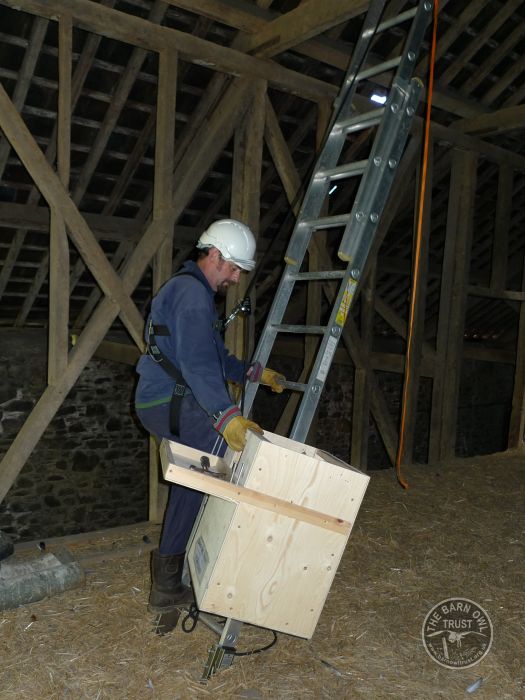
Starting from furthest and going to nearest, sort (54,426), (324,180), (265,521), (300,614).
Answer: (54,426) < (324,180) < (300,614) < (265,521)

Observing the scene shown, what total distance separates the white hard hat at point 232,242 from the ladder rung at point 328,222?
33cm

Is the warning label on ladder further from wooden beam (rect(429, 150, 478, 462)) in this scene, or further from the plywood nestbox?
wooden beam (rect(429, 150, 478, 462))

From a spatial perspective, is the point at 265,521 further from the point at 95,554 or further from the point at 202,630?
the point at 95,554

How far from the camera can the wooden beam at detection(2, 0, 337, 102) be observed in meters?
3.59

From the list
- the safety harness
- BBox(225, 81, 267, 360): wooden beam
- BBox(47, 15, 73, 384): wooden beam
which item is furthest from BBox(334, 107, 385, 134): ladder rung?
BBox(47, 15, 73, 384): wooden beam

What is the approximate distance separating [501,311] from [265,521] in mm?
9809

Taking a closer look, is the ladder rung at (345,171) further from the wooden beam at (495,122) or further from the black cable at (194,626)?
the wooden beam at (495,122)

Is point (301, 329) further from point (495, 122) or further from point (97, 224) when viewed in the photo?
point (495, 122)

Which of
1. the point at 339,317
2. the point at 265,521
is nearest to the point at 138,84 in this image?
the point at 339,317

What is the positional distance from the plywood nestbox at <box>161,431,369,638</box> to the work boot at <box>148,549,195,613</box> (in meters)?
0.48

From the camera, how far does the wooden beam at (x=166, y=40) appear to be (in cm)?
359

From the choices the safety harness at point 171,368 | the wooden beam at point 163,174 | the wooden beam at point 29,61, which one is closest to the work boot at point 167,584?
the safety harness at point 171,368

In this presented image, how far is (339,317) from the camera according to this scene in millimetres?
2664

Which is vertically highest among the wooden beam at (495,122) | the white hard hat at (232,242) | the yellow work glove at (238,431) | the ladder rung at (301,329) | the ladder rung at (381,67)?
the wooden beam at (495,122)
